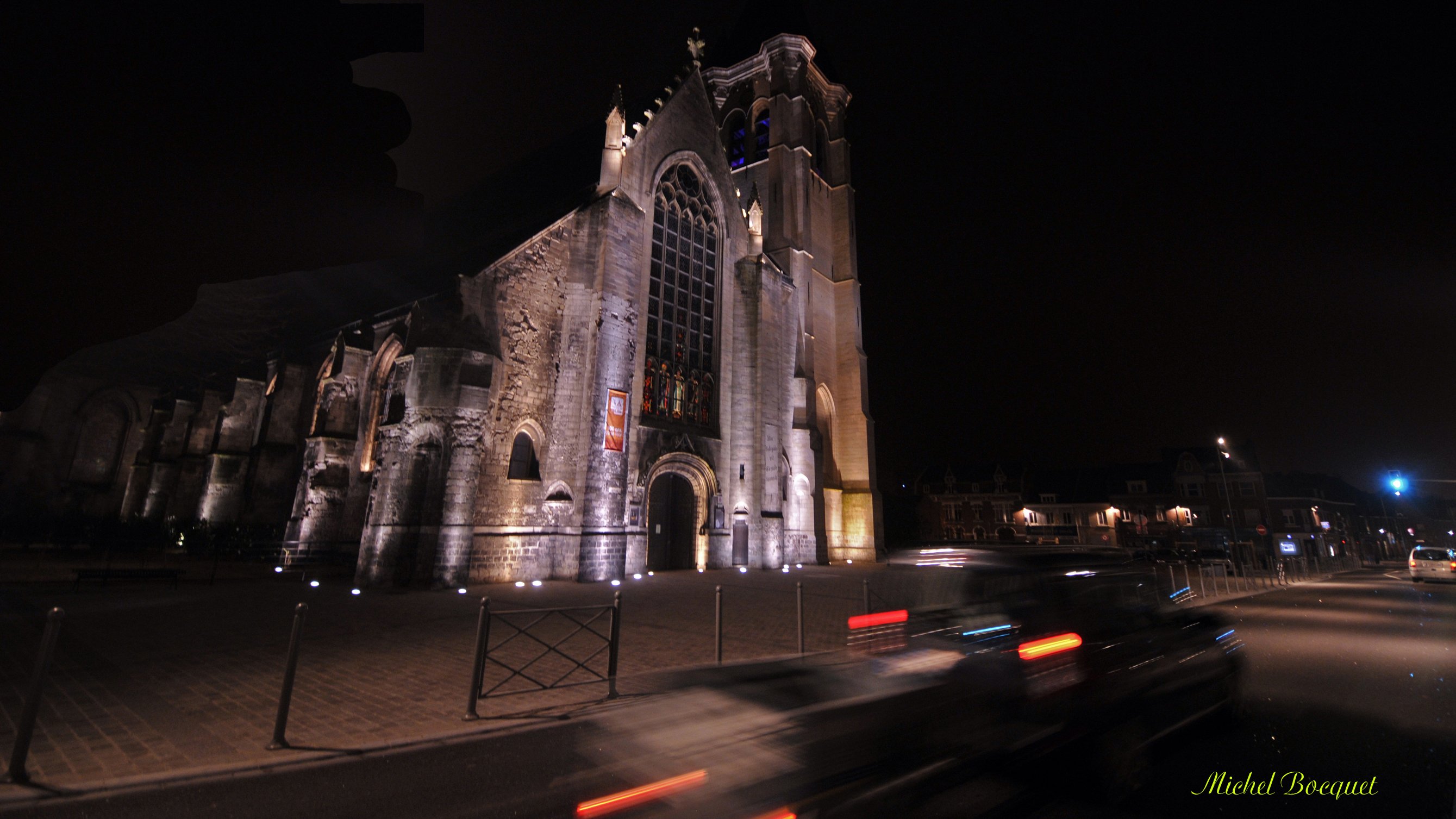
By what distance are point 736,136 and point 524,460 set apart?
25.5m

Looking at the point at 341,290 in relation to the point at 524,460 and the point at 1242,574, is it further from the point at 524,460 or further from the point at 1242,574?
the point at 1242,574

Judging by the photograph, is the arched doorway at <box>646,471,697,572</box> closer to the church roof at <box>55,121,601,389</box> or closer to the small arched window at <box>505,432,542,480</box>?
the small arched window at <box>505,432,542,480</box>

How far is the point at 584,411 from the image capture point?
16531mm

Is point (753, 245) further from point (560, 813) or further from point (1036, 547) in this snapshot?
point (560, 813)

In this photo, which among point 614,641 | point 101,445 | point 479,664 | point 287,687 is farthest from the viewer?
point 101,445

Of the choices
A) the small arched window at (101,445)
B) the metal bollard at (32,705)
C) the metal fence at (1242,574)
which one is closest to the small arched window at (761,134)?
the metal fence at (1242,574)

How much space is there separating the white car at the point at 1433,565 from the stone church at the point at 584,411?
66.3 ft

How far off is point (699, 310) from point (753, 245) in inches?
176

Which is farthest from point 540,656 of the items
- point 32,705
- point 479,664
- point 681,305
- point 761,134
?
point 761,134

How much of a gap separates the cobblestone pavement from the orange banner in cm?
468

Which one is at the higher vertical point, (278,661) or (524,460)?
(524,460)

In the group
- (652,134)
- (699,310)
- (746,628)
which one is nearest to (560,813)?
(746,628)
